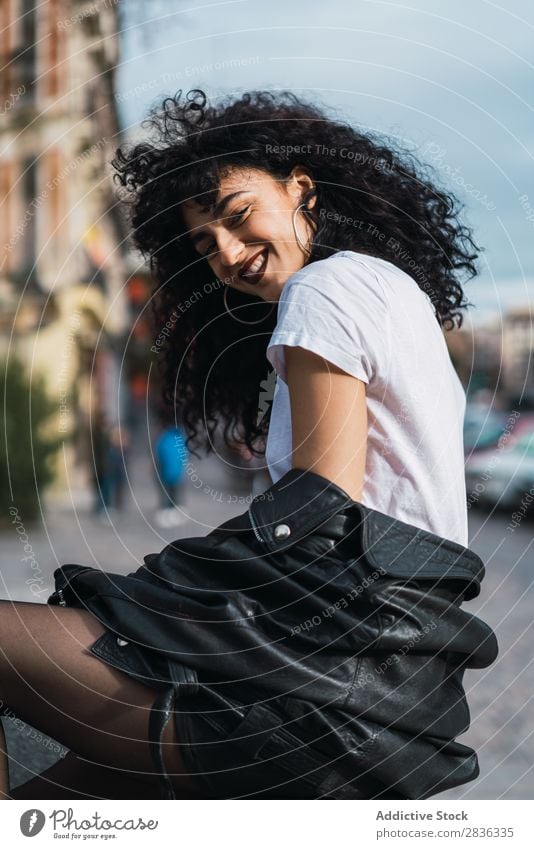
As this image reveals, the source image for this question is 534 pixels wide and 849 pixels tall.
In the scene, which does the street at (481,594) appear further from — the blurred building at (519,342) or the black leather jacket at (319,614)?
the black leather jacket at (319,614)

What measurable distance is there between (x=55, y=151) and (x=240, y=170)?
12536 millimetres

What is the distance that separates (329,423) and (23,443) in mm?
11460

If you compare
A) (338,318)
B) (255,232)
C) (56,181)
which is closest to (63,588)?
(338,318)

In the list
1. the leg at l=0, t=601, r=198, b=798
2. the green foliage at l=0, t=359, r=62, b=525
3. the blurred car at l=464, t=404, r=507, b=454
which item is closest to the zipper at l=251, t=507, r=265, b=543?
the leg at l=0, t=601, r=198, b=798

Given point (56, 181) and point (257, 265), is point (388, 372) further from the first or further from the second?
point (56, 181)

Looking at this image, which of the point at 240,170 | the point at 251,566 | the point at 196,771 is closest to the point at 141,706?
the point at 196,771

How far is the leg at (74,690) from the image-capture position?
5.11 ft

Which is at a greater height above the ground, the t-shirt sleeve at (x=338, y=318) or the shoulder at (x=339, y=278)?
the shoulder at (x=339, y=278)

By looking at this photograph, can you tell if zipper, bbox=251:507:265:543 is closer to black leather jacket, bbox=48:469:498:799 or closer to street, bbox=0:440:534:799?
black leather jacket, bbox=48:469:498:799

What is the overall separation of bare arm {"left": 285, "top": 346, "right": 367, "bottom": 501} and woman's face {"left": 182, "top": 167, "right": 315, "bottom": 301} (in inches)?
13.9

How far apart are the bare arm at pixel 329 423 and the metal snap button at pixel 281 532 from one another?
95 mm
